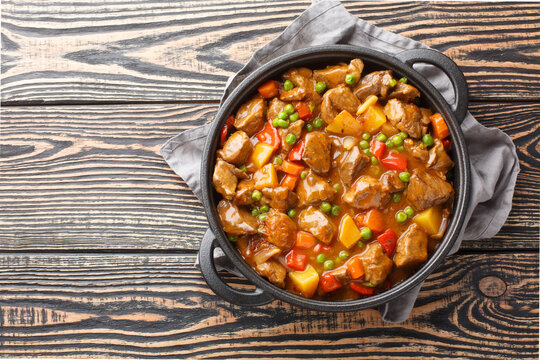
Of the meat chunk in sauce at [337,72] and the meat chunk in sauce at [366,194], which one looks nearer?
the meat chunk in sauce at [366,194]

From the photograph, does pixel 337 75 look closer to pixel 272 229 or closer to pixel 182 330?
pixel 272 229

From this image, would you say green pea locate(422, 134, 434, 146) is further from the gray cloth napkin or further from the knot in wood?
the knot in wood

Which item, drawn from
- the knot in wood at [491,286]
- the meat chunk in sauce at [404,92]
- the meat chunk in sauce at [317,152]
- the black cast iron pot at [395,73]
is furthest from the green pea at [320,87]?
the knot in wood at [491,286]

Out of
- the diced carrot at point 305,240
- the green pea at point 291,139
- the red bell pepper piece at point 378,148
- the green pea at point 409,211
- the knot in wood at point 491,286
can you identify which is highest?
the green pea at point 291,139

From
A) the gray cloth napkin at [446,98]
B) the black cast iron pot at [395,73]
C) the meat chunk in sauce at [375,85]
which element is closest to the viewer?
the black cast iron pot at [395,73]

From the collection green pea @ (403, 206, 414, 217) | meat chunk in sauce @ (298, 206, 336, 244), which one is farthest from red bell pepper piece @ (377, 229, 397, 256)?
meat chunk in sauce @ (298, 206, 336, 244)

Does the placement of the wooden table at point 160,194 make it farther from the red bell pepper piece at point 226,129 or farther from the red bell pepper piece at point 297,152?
the red bell pepper piece at point 297,152
